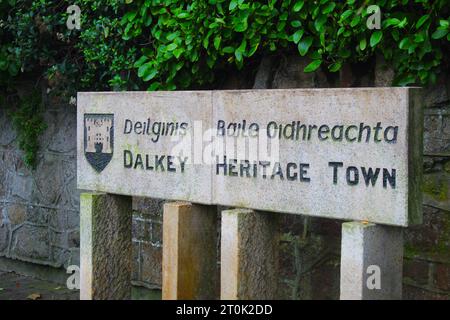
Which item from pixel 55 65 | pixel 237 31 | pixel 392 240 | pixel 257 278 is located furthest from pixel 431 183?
pixel 55 65

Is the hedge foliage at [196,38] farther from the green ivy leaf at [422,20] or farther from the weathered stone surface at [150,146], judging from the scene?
the weathered stone surface at [150,146]

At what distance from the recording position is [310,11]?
12.7 ft

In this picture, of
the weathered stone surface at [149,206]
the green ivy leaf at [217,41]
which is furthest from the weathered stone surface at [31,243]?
the green ivy leaf at [217,41]

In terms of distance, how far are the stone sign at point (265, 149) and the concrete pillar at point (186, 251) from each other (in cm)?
10

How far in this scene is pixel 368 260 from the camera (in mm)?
2949

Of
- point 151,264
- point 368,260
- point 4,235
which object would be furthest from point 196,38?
point 4,235

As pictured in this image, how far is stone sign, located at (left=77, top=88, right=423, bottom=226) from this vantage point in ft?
9.53

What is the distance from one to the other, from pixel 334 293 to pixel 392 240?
1136 mm

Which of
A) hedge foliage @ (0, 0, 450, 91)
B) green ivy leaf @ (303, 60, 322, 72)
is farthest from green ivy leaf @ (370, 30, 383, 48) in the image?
A: green ivy leaf @ (303, 60, 322, 72)

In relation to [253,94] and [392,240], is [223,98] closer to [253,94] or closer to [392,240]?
[253,94]

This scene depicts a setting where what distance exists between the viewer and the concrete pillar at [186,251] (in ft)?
11.7

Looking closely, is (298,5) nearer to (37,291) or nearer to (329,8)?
(329,8)

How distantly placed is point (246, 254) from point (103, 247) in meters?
0.93

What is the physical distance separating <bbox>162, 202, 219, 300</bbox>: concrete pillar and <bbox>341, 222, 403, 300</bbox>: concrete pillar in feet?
2.83
